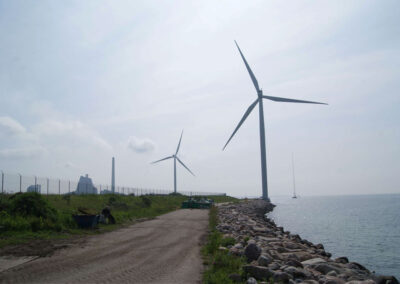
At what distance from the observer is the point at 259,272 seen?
10.2m

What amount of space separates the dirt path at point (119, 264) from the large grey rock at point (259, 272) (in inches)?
59.9

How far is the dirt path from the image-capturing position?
978cm

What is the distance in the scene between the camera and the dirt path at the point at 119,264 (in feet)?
32.1

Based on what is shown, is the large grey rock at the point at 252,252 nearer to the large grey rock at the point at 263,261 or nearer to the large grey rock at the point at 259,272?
the large grey rock at the point at 263,261

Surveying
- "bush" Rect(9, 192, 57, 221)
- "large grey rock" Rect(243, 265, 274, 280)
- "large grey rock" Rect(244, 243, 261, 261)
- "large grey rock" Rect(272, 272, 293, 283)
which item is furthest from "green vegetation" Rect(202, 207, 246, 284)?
"bush" Rect(9, 192, 57, 221)

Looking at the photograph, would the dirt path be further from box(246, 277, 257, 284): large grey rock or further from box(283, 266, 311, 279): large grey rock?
box(283, 266, 311, 279): large grey rock

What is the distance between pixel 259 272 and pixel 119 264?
4580 millimetres

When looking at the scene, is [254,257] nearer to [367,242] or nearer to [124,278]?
[124,278]

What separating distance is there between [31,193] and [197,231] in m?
10.6

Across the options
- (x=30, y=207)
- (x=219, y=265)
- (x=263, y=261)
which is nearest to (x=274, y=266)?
(x=263, y=261)

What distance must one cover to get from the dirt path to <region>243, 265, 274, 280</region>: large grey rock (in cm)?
152

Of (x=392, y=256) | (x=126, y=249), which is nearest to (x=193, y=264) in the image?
(x=126, y=249)

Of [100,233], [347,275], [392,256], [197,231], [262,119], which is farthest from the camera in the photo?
[262,119]

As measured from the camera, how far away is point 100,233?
19250 millimetres
